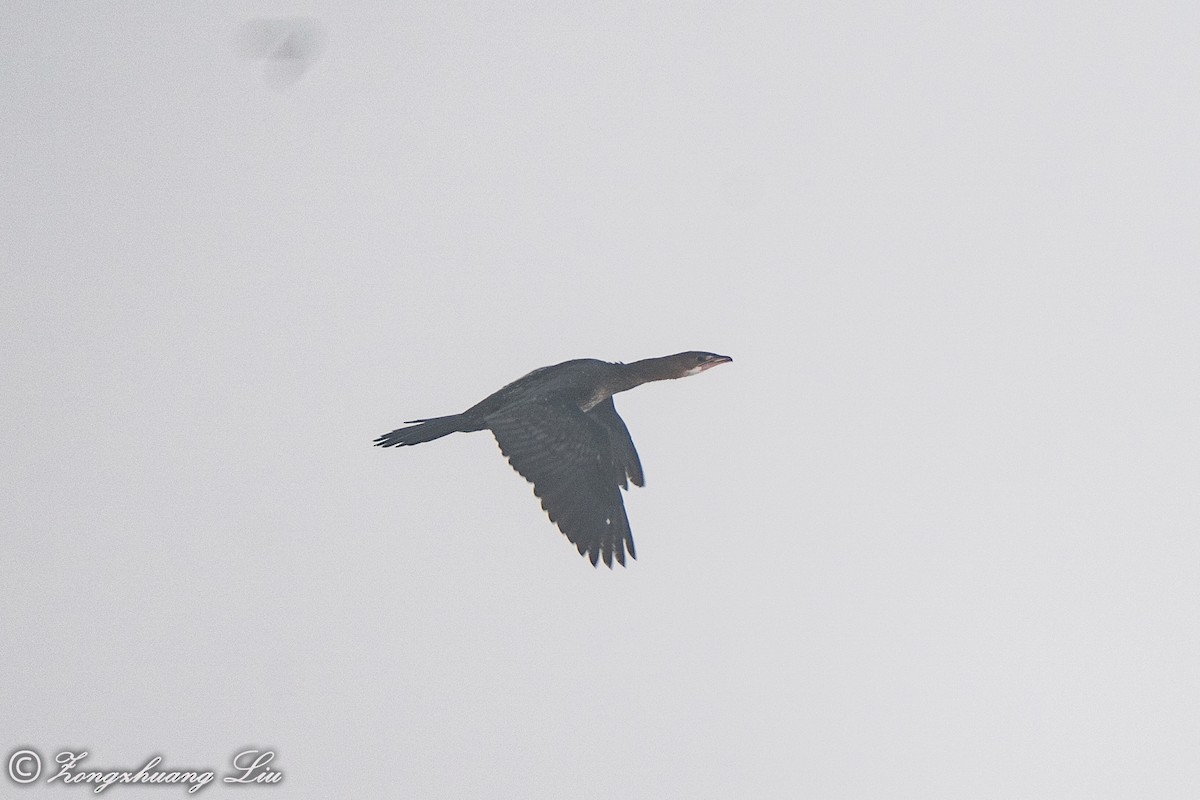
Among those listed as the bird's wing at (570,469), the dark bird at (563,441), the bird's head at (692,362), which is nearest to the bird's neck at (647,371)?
the bird's head at (692,362)

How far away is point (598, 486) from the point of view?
1345cm

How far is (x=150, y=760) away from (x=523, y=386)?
602 centimetres

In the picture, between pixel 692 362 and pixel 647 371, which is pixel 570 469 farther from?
pixel 692 362

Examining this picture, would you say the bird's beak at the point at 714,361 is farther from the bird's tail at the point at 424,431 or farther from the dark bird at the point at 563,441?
the bird's tail at the point at 424,431

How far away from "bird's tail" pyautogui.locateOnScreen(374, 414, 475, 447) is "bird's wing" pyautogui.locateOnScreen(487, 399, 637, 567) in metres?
0.37

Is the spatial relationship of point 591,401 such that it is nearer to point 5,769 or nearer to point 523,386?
point 523,386

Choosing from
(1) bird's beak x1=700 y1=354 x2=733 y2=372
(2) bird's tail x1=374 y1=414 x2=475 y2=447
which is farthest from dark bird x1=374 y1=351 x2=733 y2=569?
(1) bird's beak x1=700 y1=354 x2=733 y2=372

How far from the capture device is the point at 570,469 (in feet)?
44.0

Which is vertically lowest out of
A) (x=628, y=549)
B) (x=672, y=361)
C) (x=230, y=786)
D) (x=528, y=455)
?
(x=230, y=786)

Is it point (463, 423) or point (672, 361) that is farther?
point (672, 361)

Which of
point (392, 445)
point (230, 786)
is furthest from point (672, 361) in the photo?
point (230, 786)

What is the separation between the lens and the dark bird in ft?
42.9

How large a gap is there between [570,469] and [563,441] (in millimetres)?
313

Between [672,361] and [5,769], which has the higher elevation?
[672,361]
